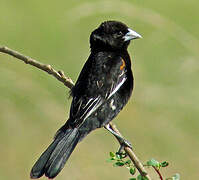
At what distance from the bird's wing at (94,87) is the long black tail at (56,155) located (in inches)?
3.4

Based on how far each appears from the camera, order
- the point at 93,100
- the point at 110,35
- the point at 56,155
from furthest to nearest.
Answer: the point at 110,35
the point at 93,100
the point at 56,155

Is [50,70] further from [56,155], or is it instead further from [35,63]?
[56,155]

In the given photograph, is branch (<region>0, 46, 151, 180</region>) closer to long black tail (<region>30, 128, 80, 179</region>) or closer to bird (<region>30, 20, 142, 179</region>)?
bird (<region>30, 20, 142, 179</region>)

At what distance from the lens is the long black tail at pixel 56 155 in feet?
12.2

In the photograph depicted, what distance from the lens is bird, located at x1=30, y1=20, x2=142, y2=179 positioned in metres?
4.11

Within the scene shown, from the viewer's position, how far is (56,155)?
3996 millimetres

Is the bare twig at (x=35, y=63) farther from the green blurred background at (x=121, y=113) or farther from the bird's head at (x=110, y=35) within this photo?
the green blurred background at (x=121, y=113)

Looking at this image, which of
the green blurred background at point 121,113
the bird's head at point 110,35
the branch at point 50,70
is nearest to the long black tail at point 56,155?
the branch at point 50,70

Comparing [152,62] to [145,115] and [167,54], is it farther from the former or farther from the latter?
[145,115]

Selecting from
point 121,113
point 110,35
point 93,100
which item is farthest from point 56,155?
point 121,113

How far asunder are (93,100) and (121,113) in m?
3.53

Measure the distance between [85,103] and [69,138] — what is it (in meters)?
0.23

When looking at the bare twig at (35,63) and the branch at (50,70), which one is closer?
the branch at (50,70)

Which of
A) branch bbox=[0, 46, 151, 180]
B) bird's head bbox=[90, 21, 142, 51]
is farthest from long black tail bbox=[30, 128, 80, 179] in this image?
bird's head bbox=[90, 21, 142, 51]
